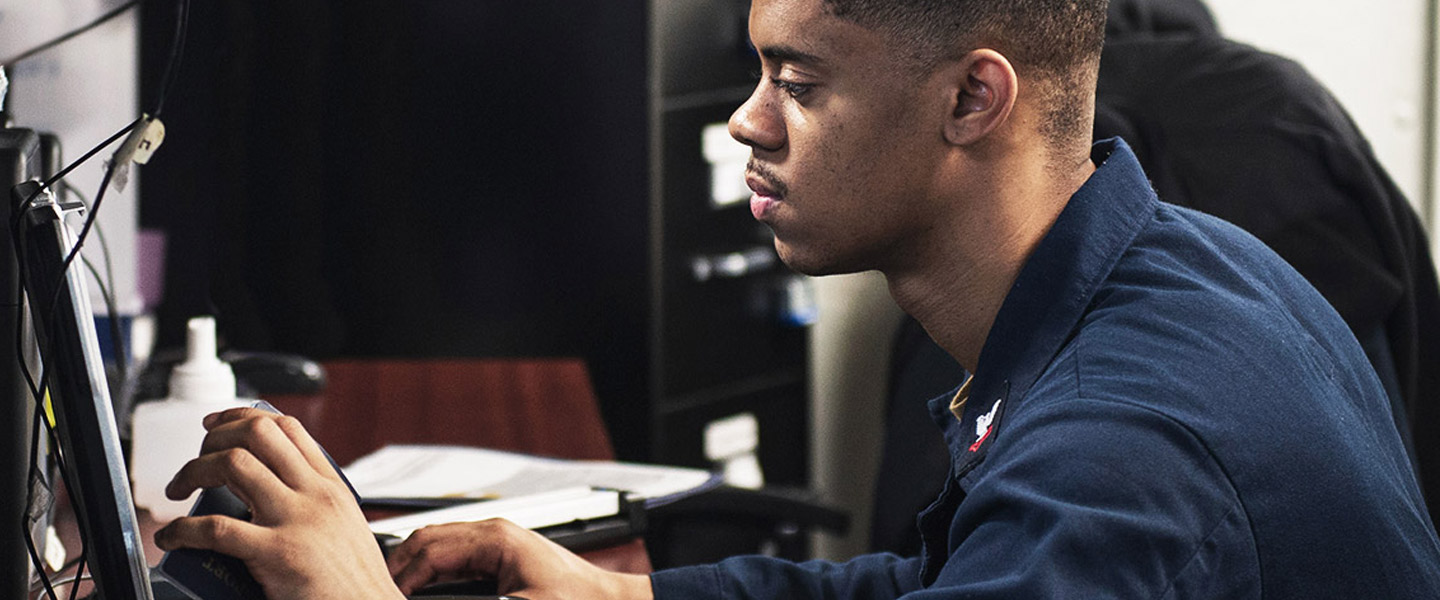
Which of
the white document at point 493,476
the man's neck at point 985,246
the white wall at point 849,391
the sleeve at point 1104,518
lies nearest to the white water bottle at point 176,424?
the white document at point 493,476

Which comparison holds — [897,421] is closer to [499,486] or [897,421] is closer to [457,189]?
[457,189]

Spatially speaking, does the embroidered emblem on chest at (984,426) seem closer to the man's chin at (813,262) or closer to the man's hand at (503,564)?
the man's chin at (813,262)

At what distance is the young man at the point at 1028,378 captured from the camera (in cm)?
70

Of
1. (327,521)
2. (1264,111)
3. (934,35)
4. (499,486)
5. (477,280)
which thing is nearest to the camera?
(327,521)

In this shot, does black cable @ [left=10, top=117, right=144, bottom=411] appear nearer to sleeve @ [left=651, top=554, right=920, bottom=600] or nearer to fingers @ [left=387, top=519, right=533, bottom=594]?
fingers @ [left=387, top=519, right=533, bottom=594]

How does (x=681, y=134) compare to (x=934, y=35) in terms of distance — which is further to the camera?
(x=681, y=134)

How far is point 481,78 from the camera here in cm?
215

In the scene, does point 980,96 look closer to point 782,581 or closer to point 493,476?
point 782,581

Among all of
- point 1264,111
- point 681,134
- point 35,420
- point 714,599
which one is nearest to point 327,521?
point 35,420

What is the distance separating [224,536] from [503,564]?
0.26 m

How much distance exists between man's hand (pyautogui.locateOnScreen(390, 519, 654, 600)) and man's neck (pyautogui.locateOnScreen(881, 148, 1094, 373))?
0.85ft

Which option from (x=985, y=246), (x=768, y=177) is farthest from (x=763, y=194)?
(x=985, y=246)

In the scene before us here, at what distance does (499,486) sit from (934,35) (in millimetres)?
548

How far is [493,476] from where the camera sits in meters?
1.29
